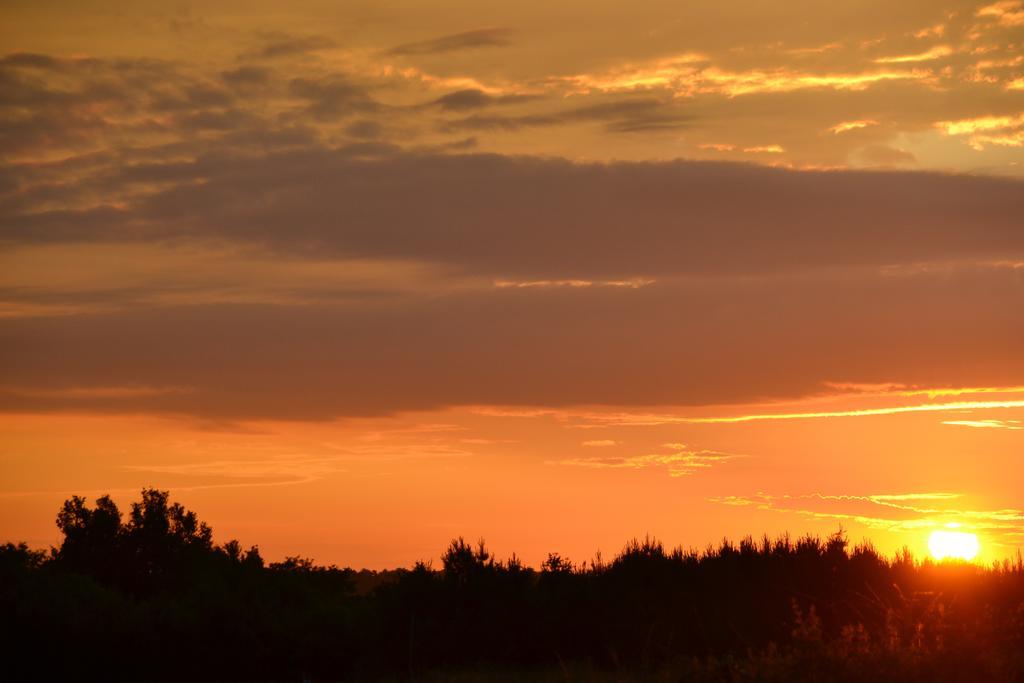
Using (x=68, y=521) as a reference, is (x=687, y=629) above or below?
below

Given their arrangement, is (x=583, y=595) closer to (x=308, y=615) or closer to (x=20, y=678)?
→ (x=308, y=615)

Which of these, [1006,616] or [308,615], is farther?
[308,615]

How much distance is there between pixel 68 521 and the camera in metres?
57.1

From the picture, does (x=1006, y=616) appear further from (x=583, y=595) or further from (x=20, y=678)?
(x=20, y=678)

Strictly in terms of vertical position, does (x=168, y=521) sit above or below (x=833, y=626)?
above

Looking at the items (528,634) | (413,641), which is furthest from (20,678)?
(528,634)

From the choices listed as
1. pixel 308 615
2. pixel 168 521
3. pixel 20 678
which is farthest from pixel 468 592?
pixel 168 521

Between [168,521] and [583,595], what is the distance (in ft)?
99.0

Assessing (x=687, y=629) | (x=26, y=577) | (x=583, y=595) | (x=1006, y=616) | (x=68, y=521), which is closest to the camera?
(x=1006, y=616)

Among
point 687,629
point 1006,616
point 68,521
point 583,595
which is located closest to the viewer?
point 1006,616

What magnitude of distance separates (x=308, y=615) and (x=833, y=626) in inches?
556

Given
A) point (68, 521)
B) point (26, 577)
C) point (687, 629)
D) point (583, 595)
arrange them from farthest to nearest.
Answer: point (68, 521) < point (26, 577) < point (583, 595) < point (687, 629)

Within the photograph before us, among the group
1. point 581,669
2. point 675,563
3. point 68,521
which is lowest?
point 581,669

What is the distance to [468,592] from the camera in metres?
34.5
